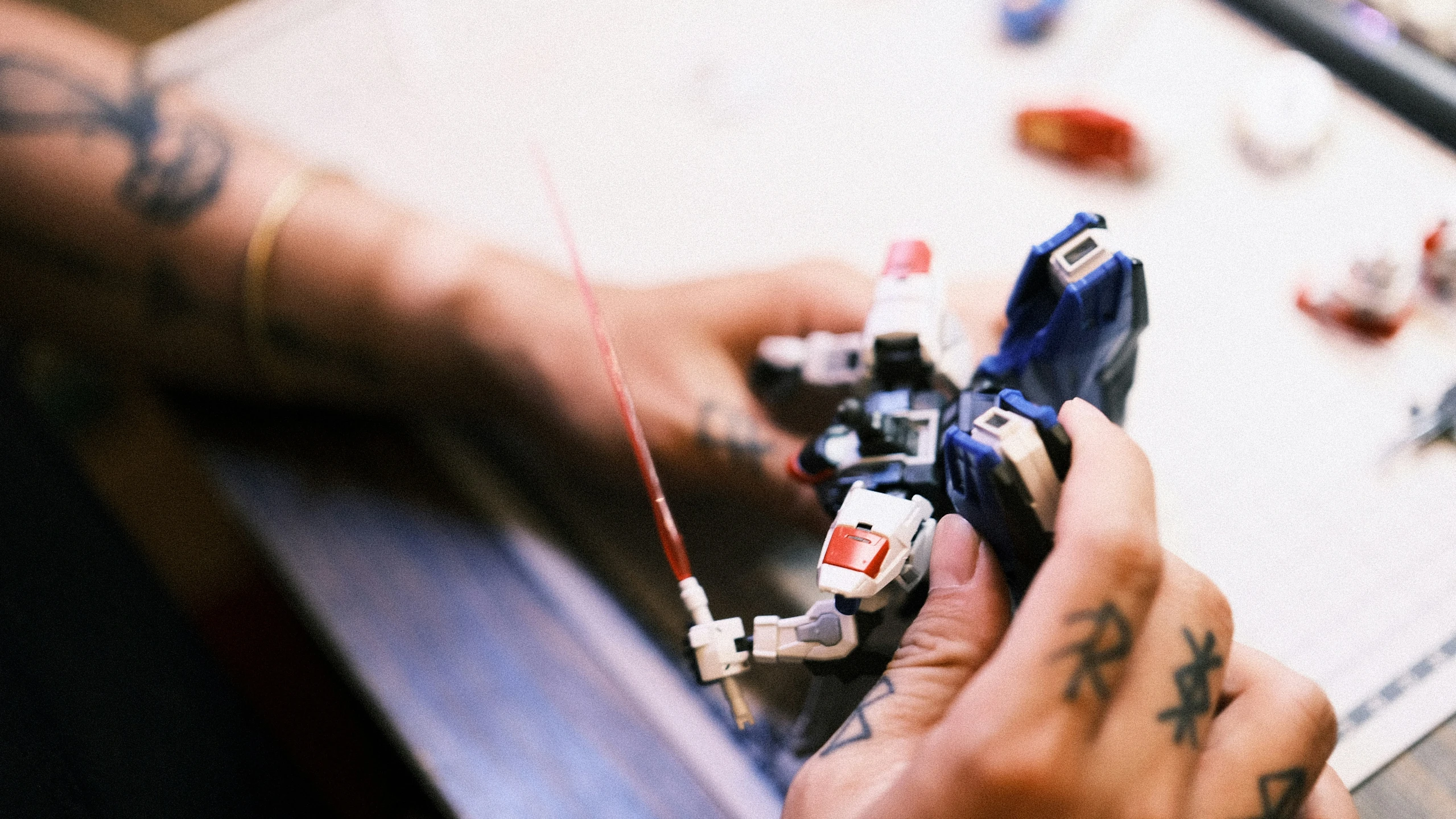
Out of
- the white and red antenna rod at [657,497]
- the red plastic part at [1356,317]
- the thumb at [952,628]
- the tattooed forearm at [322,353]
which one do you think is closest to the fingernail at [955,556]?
the thumb at [952,628]

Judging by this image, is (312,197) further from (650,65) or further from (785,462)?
(785,462)

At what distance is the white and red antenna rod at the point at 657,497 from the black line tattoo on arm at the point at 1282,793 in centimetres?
24

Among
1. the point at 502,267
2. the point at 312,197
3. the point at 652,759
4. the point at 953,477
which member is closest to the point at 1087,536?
the point at 953,477

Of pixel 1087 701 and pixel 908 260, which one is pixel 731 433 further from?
pixel 1087 701

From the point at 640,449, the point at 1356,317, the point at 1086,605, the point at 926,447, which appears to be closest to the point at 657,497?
the point at 640,449

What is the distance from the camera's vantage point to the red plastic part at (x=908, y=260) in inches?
22.5

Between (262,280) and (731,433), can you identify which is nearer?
(731,433)

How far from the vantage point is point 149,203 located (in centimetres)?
77

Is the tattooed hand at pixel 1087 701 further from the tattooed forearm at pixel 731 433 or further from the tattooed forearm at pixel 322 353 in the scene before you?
the tattooed forearm at pixel 322 353

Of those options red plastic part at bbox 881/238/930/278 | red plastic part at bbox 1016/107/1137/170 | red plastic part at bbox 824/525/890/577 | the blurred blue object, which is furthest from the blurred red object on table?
red plastic part at bbox 824/525/890/577

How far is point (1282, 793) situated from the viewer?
0.39 meters

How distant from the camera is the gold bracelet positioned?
2.48ft

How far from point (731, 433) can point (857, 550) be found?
0.21 meters

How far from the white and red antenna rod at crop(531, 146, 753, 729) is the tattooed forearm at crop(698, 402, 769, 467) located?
0.14 ft
